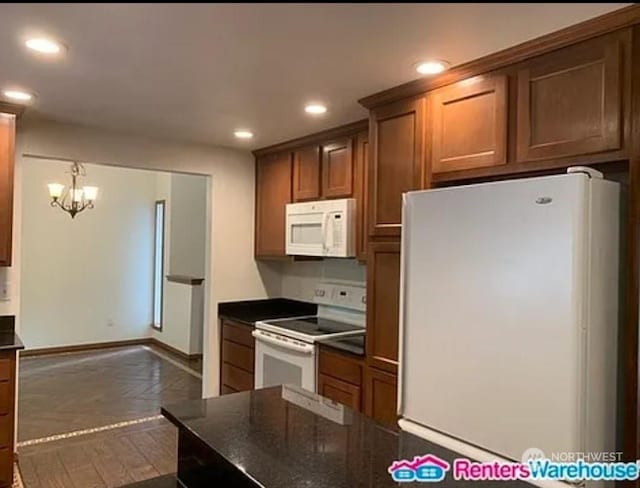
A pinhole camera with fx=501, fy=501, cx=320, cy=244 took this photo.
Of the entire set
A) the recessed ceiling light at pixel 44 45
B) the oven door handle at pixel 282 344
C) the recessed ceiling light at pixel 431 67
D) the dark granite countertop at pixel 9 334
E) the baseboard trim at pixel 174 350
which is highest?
the recessed ceiling light at pixel 431 67

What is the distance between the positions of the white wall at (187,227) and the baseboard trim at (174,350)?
1021mm

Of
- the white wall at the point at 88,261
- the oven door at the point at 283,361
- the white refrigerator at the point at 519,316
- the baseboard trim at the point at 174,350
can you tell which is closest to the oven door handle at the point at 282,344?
the oven door at the point at 283,361

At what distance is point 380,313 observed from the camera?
2.87 meters

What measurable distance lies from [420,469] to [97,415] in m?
3.84

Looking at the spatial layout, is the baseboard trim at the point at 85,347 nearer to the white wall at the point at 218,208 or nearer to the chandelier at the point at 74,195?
the chandelier at the point at 74,195

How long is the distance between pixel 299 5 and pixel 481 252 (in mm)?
1164

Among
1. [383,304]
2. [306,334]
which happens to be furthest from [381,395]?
[306,334]

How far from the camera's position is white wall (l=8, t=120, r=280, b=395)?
4.01m

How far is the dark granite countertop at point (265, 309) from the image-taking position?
14.4ft

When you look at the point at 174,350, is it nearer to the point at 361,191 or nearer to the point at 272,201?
the point at 272,201

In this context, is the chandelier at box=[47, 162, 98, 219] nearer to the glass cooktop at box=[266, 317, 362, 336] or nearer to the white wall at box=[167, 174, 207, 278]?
the white wall at box=[167, 174, 207, 278]

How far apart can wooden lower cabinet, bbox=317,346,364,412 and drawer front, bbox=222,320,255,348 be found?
3.12ft

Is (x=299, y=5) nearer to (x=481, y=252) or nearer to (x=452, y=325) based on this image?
(x=481, y=252)

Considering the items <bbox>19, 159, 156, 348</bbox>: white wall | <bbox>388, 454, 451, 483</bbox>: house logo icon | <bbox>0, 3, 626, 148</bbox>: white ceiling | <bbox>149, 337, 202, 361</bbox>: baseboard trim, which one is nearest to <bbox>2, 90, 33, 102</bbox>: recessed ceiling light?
<bbox>0, 3, 626, 148</bbox>: white ceiling
